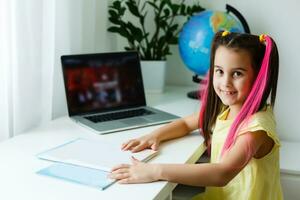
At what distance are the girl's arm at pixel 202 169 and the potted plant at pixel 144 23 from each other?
2.93 feet

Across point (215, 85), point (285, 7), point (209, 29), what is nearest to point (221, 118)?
point (215, 85)

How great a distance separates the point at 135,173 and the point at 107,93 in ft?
2.07

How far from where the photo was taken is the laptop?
1376 millimetres

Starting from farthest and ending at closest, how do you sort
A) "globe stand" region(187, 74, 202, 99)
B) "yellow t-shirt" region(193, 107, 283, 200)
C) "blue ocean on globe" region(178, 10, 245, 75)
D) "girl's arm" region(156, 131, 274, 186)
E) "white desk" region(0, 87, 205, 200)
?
1. "globe stand" region(187, 74, 202, 99)
2. "blue ocean on globe" region(178, 10, 245, 75)
3. "yellow t-shirt" region(193, 107, 283, 200)
4. "girl's arm" region(156, 131, 274, 186)
5. "white desk" region(0, 87, 205, 200)

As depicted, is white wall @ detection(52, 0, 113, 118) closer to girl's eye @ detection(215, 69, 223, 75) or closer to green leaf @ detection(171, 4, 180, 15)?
green leaf @ detection(171, 4, 180, 15)

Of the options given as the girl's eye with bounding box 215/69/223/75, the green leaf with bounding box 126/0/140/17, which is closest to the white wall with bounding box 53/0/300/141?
the green leaf with bounding box 126/0/140/17

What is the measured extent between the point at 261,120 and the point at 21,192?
23.4 inches

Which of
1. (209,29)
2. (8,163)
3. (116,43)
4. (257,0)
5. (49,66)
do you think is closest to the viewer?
(8,163)

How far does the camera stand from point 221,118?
118cm

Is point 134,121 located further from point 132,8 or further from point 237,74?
point 132,8

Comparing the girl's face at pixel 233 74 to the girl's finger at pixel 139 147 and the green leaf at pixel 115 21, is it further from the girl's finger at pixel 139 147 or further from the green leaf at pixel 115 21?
the green leaf at pixel 115 21

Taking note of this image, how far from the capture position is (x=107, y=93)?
4.93 ft

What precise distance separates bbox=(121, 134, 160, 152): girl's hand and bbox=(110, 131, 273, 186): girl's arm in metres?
0.11

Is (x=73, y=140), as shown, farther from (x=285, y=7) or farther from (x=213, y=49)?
(x=285, y=7)
